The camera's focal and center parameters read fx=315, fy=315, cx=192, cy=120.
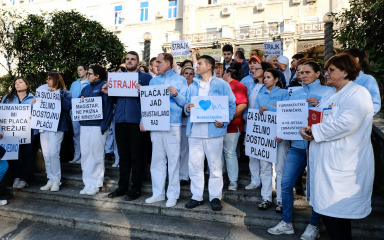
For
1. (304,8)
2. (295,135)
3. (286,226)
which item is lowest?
(286,226)

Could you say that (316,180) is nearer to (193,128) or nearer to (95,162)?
(193,128)

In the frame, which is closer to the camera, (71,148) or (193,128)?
(193,128)

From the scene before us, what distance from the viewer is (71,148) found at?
711cm

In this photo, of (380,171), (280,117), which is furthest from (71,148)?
(380,171)

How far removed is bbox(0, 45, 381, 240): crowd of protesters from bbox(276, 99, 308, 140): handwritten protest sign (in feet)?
0.37

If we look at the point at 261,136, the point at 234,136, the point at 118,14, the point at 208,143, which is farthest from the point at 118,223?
the point at 118,14

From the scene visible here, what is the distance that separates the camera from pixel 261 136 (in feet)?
15.4

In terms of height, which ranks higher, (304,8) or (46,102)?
(304,8)

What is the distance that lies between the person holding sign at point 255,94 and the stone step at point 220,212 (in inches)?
17.5

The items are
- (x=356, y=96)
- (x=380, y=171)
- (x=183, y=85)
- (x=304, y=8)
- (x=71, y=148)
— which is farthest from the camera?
(x=304, y=8)

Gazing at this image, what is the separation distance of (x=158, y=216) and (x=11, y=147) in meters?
3.13

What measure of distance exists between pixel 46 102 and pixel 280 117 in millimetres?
4269

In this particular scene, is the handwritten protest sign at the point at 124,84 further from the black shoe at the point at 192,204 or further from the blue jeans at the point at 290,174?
the blue jeans at the point at 290,174

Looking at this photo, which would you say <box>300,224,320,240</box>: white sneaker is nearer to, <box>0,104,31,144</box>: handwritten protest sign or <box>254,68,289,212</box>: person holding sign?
<box>254,68,289,212</box>: person holding sign
